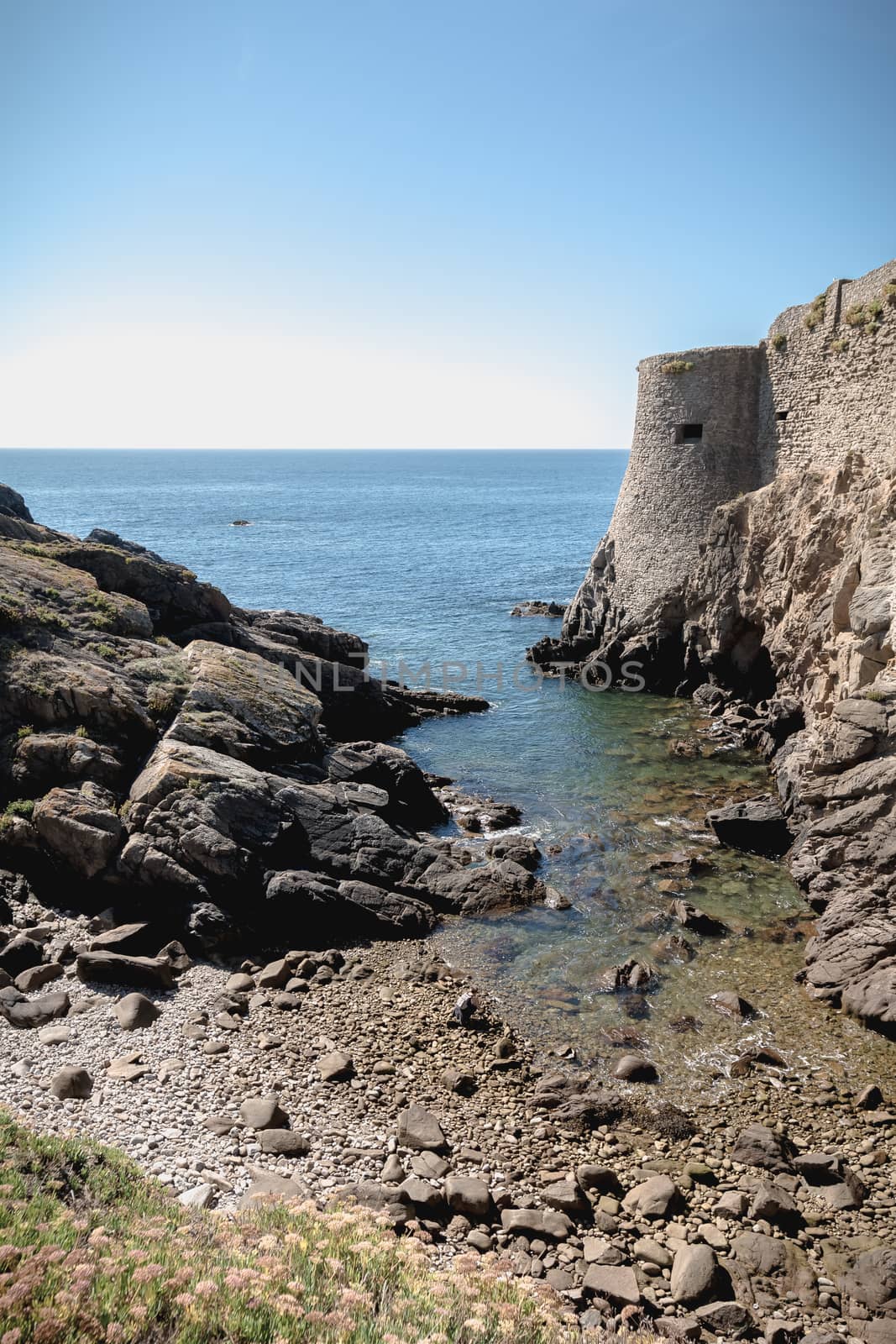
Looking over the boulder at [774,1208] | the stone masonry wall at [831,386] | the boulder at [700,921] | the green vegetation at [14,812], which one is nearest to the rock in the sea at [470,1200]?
the boulder at [774,1208]

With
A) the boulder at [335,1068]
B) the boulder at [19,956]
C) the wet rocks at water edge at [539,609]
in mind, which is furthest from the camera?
the wet rocks at water edge at [539,609]

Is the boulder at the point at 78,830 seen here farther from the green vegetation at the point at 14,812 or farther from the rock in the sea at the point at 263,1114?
the rock in the sea at the point at 263,1114

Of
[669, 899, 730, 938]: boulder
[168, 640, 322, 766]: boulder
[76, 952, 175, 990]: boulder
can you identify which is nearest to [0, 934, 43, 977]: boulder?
[76, 952, 175, 990]: boulder

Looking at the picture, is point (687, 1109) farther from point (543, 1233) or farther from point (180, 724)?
point (180, 724)

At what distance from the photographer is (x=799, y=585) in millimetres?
29750

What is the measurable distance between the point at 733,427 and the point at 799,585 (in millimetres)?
9497

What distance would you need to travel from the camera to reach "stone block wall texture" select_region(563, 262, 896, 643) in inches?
1092

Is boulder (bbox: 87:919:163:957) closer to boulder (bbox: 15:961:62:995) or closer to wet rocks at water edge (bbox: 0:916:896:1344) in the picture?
boulder (bbox: 15:961:62:995)

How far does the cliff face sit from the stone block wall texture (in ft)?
0.25

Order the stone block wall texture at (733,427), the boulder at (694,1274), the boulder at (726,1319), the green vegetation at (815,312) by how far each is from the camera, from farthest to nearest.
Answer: the green vegetation at (815,312)
the stone block wall texture at (733,427)
the boulder at (694,1274)
the boulder at (726,1319)

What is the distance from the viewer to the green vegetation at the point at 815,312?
98.4 ft

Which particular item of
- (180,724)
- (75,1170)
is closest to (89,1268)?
(75,1170)

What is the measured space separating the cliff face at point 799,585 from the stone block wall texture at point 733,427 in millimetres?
76

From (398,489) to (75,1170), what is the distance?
17957cm
